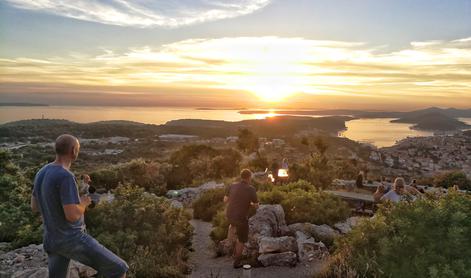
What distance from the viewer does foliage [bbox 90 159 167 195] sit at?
62.3ft

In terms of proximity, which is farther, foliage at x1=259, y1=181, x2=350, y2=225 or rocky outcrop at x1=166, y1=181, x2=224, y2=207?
rocky outcrop at x1=166, y1=181, x2=224, y2=207

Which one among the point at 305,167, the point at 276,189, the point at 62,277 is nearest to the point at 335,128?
the point at 305,167

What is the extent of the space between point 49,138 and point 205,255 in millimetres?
70960

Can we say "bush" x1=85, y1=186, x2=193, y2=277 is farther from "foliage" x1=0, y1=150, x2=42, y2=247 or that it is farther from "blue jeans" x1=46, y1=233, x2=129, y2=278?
"blue jeans" x1=46, y1=233, x2=129, y2=278

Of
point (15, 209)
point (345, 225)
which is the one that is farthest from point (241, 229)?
point (15, 209)

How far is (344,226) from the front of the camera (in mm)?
9930

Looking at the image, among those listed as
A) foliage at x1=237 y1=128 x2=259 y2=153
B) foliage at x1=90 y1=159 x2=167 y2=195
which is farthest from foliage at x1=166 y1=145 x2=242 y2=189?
foliage at x1=237 y1=128 x2=259 y2=153

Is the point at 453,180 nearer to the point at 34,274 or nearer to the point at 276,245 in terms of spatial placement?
the point at 276,245

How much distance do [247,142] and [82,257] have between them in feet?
101

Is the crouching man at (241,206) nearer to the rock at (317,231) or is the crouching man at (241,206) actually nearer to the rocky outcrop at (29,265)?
the rock at (317,231)

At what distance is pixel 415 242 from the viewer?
564 centimetres

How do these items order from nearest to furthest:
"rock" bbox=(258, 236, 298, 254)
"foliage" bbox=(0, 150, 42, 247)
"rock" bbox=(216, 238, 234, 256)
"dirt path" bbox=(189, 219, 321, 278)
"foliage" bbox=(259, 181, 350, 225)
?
"dirt path" bbox=(189, 219, 321, 278) → "rock" bbox=(258, 236, 298, 254) → "foliage" bbox=(0, 150, 42, 247) → "rock" bbox=(216, 238, 234, 256) → "foliage" bbox=(259, 181, 350, 225)

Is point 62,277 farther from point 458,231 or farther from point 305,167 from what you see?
point 305,167

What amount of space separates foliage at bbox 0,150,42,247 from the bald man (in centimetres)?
463
